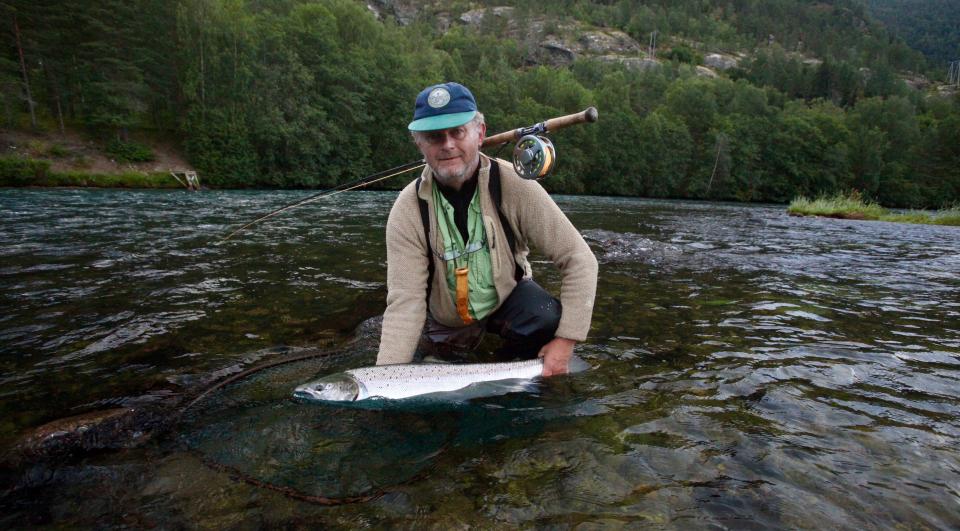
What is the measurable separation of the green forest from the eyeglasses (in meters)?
43.9

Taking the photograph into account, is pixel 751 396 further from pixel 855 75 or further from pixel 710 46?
pixel 710 46

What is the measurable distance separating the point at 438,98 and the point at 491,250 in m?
1.32

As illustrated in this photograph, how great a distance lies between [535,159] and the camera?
4.34m

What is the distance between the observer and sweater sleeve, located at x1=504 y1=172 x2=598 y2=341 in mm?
4223

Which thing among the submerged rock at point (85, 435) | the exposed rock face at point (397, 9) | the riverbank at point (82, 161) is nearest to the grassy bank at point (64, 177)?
the riverbank at point (82, 161)

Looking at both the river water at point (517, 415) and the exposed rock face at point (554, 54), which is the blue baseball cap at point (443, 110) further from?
the exposed rock face at point (554, 54)

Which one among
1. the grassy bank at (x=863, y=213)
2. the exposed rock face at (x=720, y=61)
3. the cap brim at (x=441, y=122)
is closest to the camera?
the cap brim at (x=441, y=122)

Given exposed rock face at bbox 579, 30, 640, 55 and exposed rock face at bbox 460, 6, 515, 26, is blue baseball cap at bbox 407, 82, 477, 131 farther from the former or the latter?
exposed rock face at bbox 579, 30, 640, 55

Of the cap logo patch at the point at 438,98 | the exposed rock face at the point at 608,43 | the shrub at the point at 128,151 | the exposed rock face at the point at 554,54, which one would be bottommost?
the cap logo patch at the point at 438,98

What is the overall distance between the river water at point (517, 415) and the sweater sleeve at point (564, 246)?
658 millimetres

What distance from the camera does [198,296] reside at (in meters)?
7.37

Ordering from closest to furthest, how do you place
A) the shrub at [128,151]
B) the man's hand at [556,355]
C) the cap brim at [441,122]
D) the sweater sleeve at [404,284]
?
the cap brim at [441,122], the sweater sleeve at [404,284], the man's hand at [556,355], the shrub at [128,151]

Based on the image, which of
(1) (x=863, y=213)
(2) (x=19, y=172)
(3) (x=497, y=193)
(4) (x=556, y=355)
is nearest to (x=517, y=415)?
(4) (x=556, y=355)

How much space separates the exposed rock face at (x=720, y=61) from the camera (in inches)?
6836
